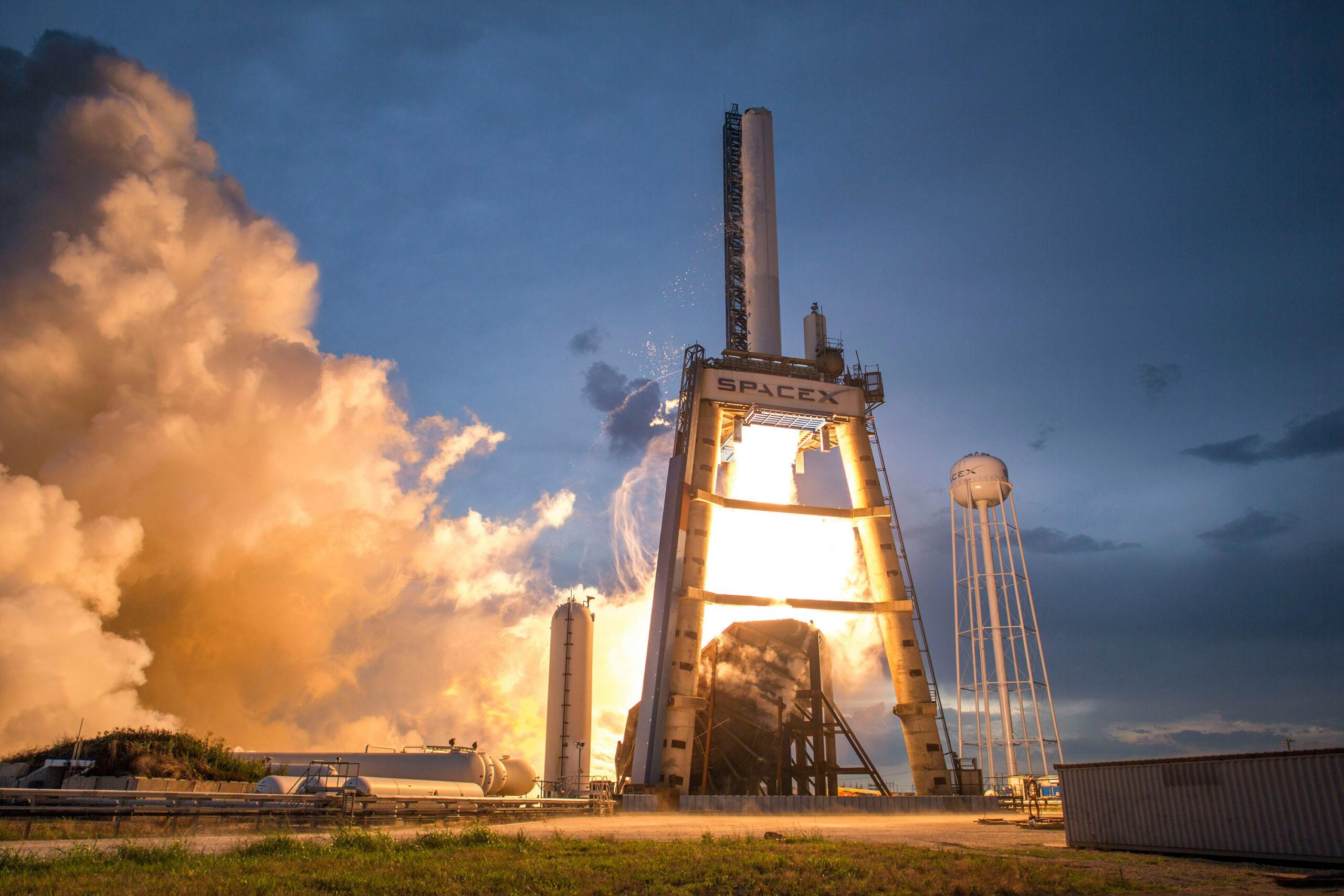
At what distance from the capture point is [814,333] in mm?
52000

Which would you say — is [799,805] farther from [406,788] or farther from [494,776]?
[406,788]

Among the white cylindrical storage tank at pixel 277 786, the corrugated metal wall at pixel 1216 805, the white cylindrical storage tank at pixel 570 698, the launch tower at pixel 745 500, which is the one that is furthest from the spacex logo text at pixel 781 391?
the white cylindrical storage tank at pixel 277 786

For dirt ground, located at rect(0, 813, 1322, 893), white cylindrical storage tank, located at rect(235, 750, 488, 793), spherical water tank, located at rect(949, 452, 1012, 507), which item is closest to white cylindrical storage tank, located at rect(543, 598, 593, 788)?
white cylindrical storage tank, located at rect(235, 750, 488, 793)

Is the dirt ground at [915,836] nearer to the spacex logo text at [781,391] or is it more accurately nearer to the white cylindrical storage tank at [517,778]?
the white cylindrical storage tank at [517,778]

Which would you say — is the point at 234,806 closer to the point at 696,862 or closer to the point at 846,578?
the point at 696,862

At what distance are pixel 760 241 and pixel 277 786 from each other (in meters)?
36.6

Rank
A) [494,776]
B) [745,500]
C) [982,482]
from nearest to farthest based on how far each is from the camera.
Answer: [494,776]
[745,500]
[982,482]

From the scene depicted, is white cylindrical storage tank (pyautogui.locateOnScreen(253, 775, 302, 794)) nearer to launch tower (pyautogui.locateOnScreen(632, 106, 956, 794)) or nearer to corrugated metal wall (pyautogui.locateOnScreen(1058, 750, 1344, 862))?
launch tower (pyautogui.locateOnScreen(632, 106, 956, 794))

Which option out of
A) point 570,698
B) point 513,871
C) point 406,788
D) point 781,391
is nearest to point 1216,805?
point 513,871

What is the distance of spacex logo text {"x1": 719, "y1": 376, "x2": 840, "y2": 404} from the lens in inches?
1850

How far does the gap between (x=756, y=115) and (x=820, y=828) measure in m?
41.1

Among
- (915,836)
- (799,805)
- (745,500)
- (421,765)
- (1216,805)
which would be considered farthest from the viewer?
(745,500)

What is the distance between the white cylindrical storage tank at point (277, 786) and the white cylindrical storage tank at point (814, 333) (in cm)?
3327

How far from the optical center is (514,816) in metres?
31.9
